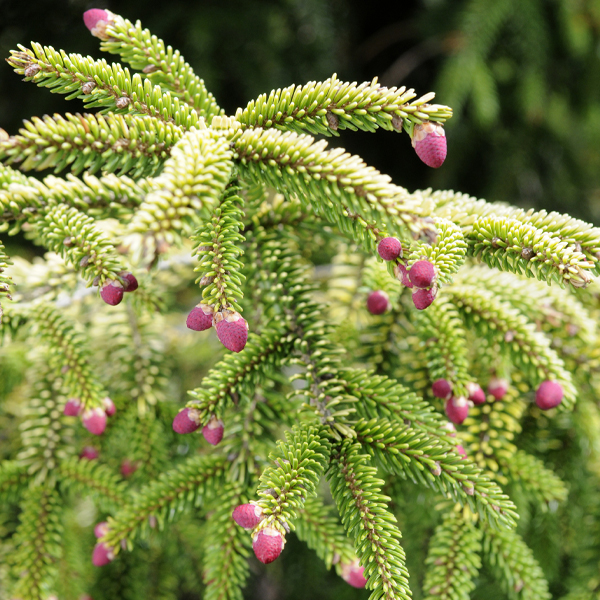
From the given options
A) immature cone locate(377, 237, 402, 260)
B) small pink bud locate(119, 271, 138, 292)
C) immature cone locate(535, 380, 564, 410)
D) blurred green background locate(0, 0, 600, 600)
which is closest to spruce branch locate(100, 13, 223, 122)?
small pink bud locate(119, 271, 138, 292)

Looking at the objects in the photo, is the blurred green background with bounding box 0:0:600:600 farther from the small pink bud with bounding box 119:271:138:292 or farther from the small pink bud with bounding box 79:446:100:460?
the small pink bud with bounding box 119:271:138:292

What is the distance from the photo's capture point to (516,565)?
0.93 meters

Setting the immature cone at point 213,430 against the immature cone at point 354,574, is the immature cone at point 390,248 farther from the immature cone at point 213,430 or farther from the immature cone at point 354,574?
the immature cone at point 354,574

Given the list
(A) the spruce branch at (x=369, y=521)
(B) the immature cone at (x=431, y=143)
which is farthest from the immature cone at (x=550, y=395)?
(B) the immature cone at (x=431, y=143)

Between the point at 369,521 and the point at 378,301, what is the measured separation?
43cm

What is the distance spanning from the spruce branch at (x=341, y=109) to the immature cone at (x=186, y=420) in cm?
47

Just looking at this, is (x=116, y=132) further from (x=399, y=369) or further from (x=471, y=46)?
(x=471, y=46)

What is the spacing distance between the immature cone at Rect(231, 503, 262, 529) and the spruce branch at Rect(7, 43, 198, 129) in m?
0.58

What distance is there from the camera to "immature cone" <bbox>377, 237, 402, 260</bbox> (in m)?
0.66

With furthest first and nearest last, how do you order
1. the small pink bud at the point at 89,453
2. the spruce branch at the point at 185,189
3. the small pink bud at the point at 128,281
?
the small pink bud at the point at 89,453 < the small pink bud at the point at 128,281 < the spruce branch at the point at 185,189

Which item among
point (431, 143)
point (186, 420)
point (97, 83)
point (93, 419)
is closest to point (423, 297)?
point (431, 143)

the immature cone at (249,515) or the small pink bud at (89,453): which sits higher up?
the immature cone at (249,515)

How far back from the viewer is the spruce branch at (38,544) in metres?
1.00

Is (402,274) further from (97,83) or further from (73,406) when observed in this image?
(73,406)
